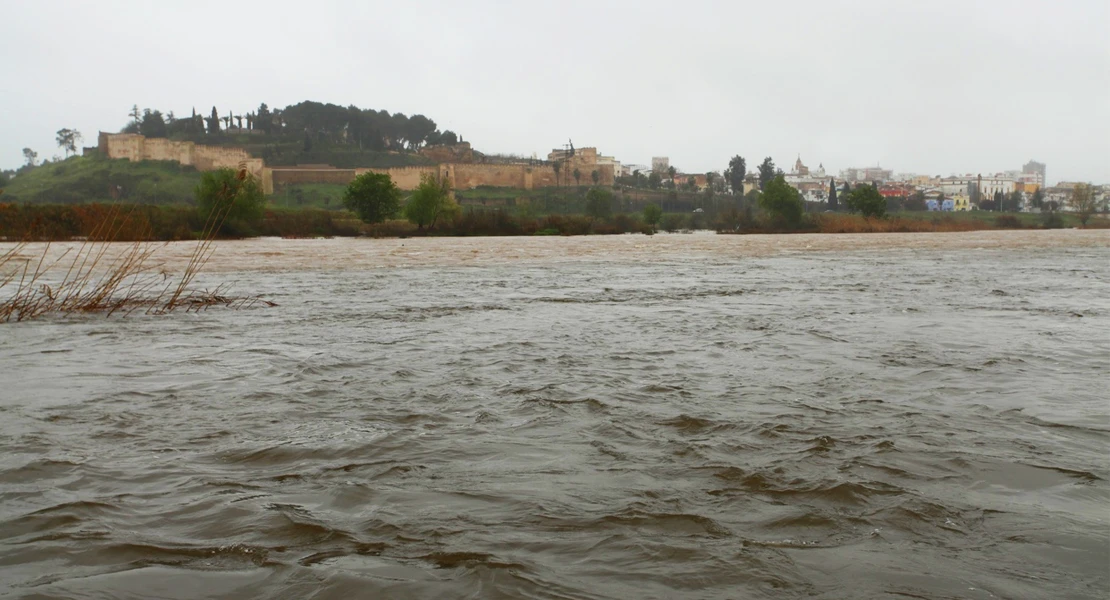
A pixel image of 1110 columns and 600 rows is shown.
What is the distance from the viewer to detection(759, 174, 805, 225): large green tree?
2908 inches

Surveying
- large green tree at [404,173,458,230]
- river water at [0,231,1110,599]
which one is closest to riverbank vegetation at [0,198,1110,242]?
large green tree at [404,173,458,230]

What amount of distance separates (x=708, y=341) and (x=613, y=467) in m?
4.35

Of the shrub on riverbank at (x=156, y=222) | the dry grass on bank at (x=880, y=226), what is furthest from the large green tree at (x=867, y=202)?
the shrub on riverbank at (x=156, y=222)

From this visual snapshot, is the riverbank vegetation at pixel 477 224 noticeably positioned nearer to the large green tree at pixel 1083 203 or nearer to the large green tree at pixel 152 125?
the large green tree at pixel 1083 203

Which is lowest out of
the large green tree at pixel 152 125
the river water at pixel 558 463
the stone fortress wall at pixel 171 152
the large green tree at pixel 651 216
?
the river water at pixel 558 463

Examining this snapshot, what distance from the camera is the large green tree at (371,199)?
6744 cm

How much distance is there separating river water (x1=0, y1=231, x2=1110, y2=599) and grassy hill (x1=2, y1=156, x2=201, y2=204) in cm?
10469

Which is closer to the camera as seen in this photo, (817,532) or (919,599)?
(919,599)

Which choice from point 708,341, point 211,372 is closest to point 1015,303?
point 708,341

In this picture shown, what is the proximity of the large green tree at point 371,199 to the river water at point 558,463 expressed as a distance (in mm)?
59917

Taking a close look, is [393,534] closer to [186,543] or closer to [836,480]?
[186,543]

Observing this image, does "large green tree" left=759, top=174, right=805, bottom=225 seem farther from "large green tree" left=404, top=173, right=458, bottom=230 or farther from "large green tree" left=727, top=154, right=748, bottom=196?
"large green tree" left=727, top=154, right=748, bottom=196

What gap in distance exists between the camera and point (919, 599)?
2.38 m

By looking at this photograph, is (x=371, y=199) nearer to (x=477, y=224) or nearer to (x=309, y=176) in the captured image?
(x=477, y=224)
